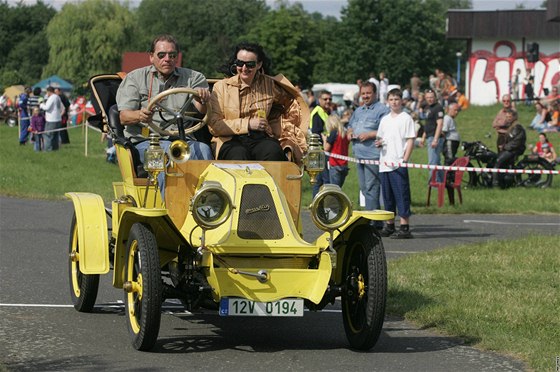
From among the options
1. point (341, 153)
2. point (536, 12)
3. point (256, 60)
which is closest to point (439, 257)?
point (256, 60)

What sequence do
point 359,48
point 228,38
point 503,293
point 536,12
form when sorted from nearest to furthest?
point 503,293, point 536,12, point 359,48, point 228,38

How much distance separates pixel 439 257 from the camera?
42.3ft

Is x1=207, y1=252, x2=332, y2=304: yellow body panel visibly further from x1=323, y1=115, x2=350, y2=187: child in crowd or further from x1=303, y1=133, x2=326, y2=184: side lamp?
x1=323, y1=115, x2=350, y2=187: child in crowd

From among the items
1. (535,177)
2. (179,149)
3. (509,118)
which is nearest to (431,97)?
(509,118)

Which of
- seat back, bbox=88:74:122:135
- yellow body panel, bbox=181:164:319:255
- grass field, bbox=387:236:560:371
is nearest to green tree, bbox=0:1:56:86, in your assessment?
grass field, bbox=387:236:560:371

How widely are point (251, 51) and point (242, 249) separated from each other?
2.19 metres

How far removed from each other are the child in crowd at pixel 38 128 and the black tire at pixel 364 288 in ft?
89.2

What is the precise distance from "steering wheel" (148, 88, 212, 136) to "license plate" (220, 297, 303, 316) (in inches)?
73.9

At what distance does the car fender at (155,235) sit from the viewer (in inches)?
312

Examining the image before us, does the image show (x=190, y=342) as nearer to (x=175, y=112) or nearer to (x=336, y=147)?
(x=175, y=112)

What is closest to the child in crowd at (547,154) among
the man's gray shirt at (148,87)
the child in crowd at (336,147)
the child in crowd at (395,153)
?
the child in crowd at (336,147)

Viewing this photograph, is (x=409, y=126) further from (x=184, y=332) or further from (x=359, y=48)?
(x=359, y=48)

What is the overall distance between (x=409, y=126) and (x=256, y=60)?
20.3ft

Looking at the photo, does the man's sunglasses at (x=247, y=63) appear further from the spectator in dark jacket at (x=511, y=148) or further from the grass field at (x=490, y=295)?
the spectator in dark jacket at (x=511, y=148)
